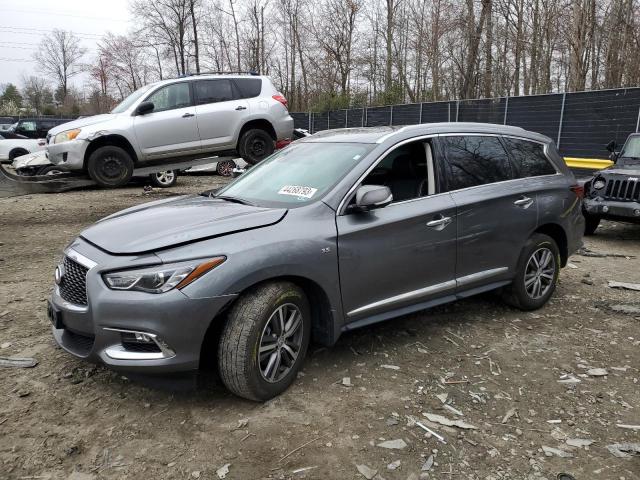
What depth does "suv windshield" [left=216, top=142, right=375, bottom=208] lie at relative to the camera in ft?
11.7

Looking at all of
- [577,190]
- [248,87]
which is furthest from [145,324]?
[248,87]

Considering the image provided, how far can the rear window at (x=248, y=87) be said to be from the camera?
34.4 ft

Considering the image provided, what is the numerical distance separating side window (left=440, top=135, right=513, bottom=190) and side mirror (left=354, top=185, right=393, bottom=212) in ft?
2.97

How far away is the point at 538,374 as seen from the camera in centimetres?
359

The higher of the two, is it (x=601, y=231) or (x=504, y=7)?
(x=504, y=7)

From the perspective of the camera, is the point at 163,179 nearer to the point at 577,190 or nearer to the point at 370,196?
the point at 577,190

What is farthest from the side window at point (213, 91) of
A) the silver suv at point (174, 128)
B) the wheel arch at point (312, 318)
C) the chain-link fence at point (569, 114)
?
the wheel arch at point (312, 318)

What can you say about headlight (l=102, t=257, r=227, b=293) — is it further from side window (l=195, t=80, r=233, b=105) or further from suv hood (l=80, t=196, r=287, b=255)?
side window (l=195, t=80, r=233, b=105)

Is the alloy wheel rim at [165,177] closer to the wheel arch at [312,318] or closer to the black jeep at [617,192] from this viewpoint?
the black jeep at [617,192]

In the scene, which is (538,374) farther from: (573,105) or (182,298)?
(573,105)

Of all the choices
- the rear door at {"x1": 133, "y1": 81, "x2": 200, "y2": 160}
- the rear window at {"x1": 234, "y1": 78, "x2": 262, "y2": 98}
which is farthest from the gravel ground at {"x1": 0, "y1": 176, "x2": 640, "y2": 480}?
the rear window at {"x1": 234, "y1": 78, "x2": 262, "y2": 98}

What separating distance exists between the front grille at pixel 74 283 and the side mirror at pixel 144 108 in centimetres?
715

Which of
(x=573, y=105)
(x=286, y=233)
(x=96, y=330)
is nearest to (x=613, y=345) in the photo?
(x=286, y=233)

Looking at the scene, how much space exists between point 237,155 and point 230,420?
839 centimetres
